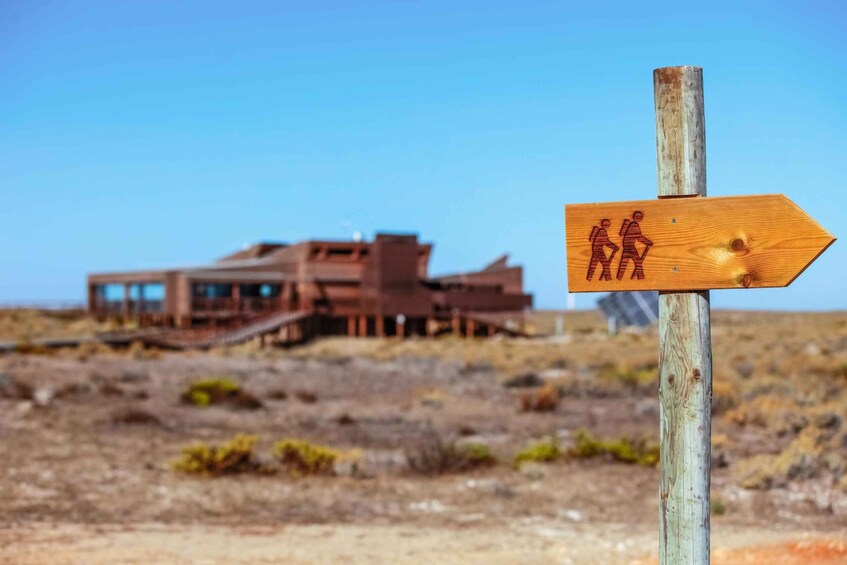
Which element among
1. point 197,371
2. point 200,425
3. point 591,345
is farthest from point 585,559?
point 591,345

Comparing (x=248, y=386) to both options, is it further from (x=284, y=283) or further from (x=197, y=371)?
(x=284, y=283)

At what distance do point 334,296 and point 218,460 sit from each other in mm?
35989

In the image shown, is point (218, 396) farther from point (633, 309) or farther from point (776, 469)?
point (633, 309)

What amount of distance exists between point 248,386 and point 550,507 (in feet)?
48.4

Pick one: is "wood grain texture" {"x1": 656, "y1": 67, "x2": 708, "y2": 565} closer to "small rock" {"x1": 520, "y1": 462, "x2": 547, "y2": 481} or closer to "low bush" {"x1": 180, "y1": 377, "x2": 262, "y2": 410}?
"small rock" {"x1": 520, "y1": 462, "x2": 547, "y2": 481}

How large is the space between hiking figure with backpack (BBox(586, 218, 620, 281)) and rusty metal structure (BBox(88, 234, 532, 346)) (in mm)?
41331

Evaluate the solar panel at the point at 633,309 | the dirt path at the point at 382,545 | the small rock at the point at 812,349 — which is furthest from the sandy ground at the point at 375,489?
the solar panel at the point at 633,309

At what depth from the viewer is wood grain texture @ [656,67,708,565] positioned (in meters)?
3.68

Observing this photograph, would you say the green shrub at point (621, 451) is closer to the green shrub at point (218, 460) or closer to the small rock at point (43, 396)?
the green shrub at point (218, 460)

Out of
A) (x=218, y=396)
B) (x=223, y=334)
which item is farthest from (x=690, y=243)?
(x=223, y=334)

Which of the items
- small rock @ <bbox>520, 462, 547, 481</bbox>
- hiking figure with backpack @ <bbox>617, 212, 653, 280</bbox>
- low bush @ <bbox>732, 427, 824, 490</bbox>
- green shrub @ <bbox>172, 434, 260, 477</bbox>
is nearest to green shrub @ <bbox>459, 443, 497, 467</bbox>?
small rock @ <bbox>520, 462, 547, 481</bbox>

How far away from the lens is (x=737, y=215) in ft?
12.0

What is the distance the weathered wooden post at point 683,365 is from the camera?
3.68m

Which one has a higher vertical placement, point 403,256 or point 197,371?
point 403,256
